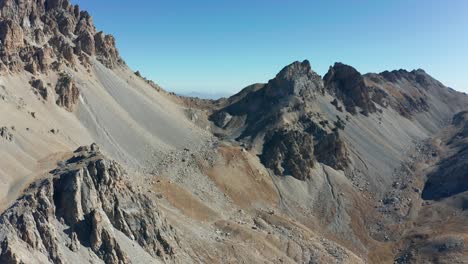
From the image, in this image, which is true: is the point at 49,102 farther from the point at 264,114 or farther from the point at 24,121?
the point at 264,114

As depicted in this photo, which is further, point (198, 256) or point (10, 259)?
point (198, 256)

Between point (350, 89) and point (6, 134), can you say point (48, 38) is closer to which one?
point (6, 134)

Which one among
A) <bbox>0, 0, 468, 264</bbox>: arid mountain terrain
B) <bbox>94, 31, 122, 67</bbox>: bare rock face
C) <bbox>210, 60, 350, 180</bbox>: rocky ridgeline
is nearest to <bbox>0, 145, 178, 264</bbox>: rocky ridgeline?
<bbox>0, 0, 468, 264</bbox>: arid mountain terrain

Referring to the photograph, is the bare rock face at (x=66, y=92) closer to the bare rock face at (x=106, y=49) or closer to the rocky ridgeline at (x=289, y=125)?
the bare rock face at (x=106, y=49)

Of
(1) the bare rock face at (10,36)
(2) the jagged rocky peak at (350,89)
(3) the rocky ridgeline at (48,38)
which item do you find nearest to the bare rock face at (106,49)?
(3) the rocky ridgeline at (48,38)

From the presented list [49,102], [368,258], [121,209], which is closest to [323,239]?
[368,258]
